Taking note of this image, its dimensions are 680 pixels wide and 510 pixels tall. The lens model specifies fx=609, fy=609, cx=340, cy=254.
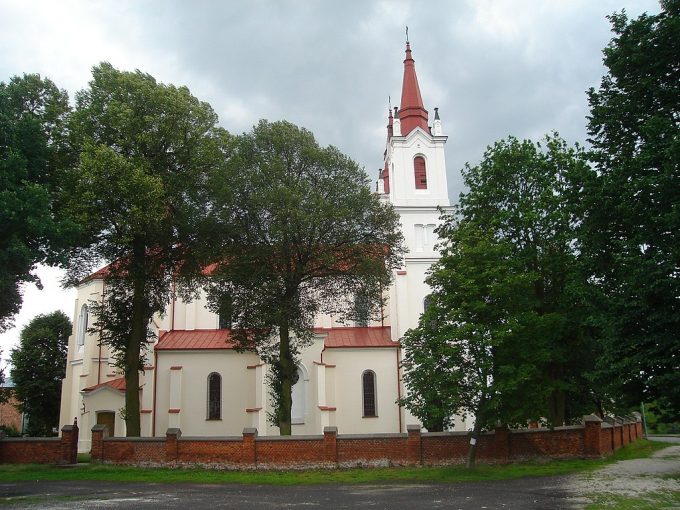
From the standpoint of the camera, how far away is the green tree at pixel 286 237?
988 inches

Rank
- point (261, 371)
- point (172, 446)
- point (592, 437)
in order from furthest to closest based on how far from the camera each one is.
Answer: point (261, 371) < point (172, 446) < point (592, 437)

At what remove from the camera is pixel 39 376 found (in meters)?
46.7

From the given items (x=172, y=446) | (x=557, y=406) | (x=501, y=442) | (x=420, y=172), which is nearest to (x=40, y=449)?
(x=172, y=446)

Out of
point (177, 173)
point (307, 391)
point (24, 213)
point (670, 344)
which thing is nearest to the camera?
point (670, 344)

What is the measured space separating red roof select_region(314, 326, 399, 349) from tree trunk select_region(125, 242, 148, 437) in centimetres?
1045

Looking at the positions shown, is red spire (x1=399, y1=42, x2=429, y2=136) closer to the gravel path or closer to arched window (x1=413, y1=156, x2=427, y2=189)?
arched window (x1=413, y1=156, x2=427, y2=189)

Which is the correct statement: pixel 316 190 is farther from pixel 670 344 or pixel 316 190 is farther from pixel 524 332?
pixel 670 344

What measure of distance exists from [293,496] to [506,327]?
9623 mm

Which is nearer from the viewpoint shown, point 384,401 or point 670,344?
point 670,344

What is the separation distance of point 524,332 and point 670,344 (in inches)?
251

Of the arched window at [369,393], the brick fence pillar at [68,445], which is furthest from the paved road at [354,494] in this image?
the arched window at [369,393]

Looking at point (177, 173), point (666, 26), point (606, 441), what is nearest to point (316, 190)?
point (177, 173)

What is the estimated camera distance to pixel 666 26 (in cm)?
1728

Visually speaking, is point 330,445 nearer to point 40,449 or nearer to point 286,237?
point 286,237
